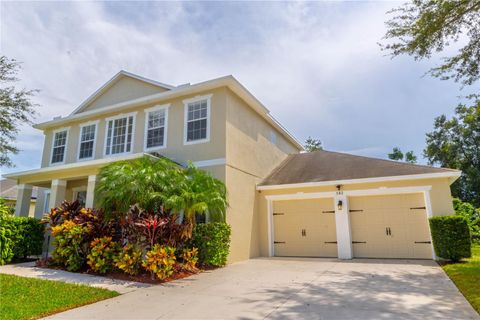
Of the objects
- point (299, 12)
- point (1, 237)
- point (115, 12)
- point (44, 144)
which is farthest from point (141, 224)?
point (44, 144)

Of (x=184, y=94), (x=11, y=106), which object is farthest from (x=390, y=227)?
(x=11, y=106)

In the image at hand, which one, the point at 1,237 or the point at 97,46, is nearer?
the point at 1,237

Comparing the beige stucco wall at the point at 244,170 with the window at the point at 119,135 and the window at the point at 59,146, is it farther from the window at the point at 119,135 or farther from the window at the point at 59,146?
the window at the point at 59,146

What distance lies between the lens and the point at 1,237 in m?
9.23

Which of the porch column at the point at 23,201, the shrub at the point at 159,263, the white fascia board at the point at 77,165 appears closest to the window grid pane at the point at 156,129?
the white fascia board at the point at 77,165

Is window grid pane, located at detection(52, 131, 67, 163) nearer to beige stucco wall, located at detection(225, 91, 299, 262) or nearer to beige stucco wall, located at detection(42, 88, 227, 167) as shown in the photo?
beige stucco wall, located at detection(42, 88, 227, 167)

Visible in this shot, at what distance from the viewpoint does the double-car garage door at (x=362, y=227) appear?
35.4 ft

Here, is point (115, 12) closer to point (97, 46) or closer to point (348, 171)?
point (97, 46)

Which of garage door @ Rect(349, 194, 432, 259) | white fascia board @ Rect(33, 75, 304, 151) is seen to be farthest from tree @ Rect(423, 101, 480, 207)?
white fascia board @ Rect(33, 75, 304, 151)

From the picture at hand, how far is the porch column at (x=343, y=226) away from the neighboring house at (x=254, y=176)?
4cm

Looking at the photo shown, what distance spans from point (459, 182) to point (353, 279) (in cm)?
2905

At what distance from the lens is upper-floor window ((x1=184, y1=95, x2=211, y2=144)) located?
11.6m

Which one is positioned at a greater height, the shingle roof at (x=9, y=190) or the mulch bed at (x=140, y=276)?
the shingle roof at (x=9, y=190)

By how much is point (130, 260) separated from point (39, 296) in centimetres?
214
